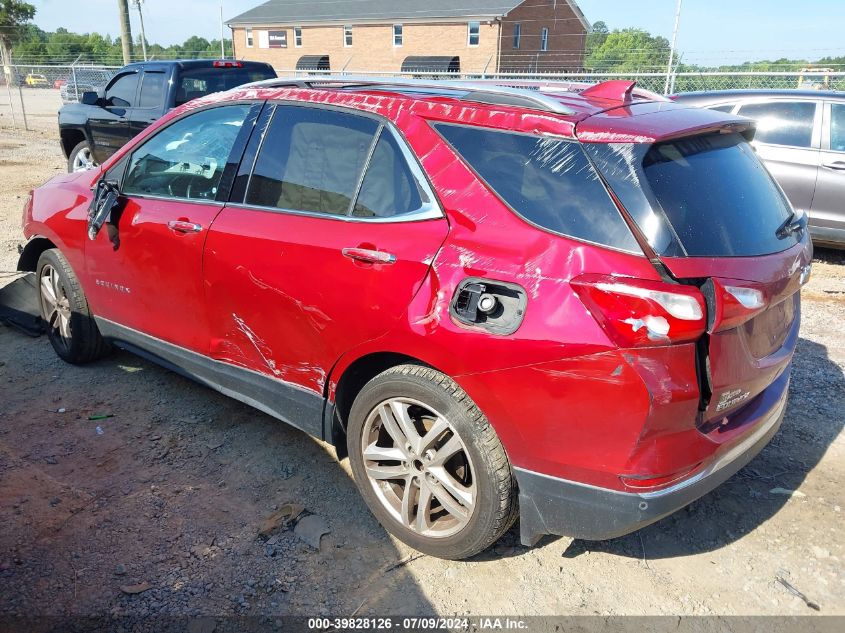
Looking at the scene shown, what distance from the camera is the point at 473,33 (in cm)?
3822

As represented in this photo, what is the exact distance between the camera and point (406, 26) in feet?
132

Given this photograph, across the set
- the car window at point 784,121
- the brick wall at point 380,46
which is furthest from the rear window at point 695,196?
the brick wall at point 380,46

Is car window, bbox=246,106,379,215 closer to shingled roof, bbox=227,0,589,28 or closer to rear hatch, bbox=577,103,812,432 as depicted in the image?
rear hatch, bbox=577,103,812,432

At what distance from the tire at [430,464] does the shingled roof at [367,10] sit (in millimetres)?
37799

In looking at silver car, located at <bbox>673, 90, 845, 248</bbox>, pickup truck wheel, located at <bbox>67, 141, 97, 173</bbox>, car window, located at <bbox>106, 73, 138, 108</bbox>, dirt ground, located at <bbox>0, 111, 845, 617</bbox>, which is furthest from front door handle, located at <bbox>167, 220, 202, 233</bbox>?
pickup truck wheel, located at <bbox>67, 141, 97, 173</bbox>

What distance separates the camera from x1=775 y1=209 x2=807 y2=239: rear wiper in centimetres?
268

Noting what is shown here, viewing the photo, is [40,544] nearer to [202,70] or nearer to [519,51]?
[202,70]

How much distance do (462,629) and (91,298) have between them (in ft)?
10.3

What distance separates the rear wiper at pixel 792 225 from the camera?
2.68m

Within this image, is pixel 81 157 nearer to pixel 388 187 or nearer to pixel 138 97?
pixel 138 97

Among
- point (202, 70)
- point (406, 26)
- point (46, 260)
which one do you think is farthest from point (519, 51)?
point (46, 260)

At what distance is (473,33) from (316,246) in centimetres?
3887

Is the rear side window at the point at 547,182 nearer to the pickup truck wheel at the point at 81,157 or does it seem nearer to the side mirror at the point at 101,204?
the side mirror at the point at 101,204

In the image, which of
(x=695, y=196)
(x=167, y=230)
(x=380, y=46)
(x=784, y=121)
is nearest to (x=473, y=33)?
(x=380, y=46)
